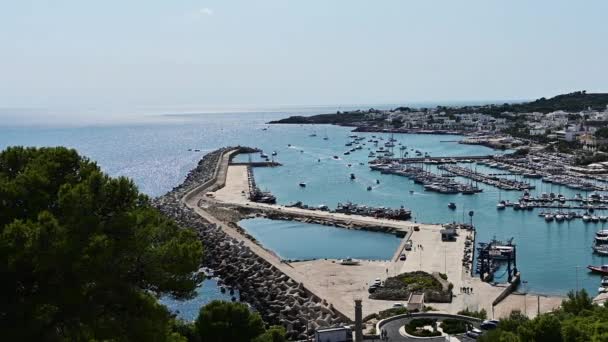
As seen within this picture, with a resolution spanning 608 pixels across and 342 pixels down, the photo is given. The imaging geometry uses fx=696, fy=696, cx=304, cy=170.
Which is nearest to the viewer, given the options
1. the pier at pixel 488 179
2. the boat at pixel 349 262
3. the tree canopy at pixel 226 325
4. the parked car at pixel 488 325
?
the tree canopy at pixel 226 325

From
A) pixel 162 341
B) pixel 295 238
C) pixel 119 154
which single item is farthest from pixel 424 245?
pixel 119 154

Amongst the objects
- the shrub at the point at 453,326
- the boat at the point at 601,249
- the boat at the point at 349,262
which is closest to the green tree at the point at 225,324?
the shrub at the point at 453,326

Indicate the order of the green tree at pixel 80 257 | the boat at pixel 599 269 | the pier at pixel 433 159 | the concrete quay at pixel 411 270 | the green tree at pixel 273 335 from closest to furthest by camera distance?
the green tree at pixel 80 257, the green tree at pixel 273 335, the concrete quay at pixel 411 270, the boat at pixel 599 269, the pier at pixel 433 159

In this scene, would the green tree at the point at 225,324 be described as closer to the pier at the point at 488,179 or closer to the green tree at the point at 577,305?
the green tree at the point at 577,305

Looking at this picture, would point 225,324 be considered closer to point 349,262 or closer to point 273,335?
point 273,335

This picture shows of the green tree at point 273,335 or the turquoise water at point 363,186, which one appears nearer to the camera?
the green tree at point 273,335

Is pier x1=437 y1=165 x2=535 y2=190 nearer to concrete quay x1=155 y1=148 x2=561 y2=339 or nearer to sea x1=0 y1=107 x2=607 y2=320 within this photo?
sea x1=0 y1=107 x2=607 y2=320

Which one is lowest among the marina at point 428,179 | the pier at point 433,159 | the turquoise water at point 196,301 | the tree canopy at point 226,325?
the turquoise water at point 196,301
